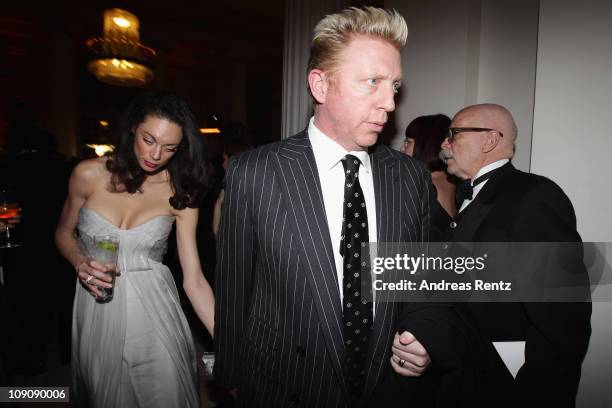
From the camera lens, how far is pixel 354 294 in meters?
1.34

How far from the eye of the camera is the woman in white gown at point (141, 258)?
1985 mm

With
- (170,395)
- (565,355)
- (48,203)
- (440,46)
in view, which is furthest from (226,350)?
(48,203)

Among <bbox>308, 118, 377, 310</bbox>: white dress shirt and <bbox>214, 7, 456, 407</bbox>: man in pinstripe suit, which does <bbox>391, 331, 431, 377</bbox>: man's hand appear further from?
<bbox>308, 118, 377, 310</bbox>: white dress shirt

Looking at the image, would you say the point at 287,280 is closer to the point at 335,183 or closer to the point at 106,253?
the point at 335,183

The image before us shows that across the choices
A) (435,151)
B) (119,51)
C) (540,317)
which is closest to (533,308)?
(540,317)

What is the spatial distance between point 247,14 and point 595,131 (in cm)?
872

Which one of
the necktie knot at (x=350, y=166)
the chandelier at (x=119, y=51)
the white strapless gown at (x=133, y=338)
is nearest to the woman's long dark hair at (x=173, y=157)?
the white strapless gown at (x=133, y=338)

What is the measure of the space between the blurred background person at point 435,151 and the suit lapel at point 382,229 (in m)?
1.16

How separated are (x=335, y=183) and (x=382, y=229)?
25 cm

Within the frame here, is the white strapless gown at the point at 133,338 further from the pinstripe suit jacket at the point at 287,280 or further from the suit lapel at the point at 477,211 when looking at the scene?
the suit lapel at the point at 477,211

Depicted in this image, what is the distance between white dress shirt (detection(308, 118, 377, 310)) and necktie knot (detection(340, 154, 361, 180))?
0.03 meters

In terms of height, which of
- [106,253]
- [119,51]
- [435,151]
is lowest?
[106,253]

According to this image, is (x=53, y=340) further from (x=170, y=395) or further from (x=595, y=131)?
(x=595, y=131)

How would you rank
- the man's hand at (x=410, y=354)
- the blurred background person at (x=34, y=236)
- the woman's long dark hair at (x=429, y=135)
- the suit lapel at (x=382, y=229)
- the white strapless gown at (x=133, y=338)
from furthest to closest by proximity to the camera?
the blurred background person at (x=34, y=236) → the woman's long dark hair at (x=429, y=135) → the white strapless gown at (x=133, y=338) → the suit lapel at (x=382, y=229) → the man's hand at (x=410, y=354)
